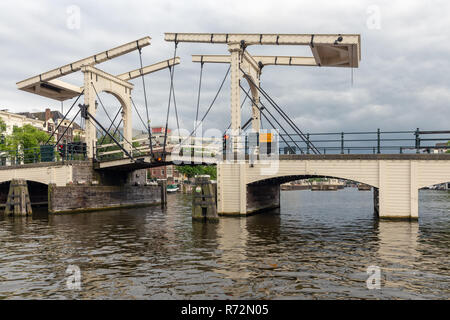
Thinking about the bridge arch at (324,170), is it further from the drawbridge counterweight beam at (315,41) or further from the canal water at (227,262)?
the drawbridge counterweight beam at (315,41)

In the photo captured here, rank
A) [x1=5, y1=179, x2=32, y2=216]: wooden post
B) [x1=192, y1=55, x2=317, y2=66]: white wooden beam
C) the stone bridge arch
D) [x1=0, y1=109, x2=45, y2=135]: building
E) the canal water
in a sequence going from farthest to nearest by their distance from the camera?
[x1=0, y1=109, x2=45, y2=135]: building → the stone bridge arch → [x1=5, y1=179, x2=32, y2=216]: wooden post → [x1=192, y1=55, x2=317, y2=66]: white wooden beam → the canal water

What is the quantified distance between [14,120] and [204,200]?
58.9m

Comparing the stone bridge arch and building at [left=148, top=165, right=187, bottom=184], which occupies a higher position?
the stone bridge arch

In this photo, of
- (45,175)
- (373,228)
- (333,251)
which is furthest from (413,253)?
(45,175)

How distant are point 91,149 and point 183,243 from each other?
56.2ft

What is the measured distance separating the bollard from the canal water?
2.25 m

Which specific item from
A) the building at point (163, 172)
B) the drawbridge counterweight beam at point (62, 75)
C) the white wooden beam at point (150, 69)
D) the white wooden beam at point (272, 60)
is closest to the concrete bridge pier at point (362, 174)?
the white wooden beam at point (272, 60)

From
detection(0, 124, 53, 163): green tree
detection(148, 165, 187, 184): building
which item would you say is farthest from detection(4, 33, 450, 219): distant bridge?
detection(148, 165, 187, 184): building

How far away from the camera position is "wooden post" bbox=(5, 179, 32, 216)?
24938mm

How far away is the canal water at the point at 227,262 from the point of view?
7.55m

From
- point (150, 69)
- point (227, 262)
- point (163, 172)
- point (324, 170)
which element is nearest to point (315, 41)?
point (324, 170)

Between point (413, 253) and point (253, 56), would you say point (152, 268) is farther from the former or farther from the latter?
point (253, 56)

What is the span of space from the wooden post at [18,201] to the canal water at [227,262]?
29.8ft

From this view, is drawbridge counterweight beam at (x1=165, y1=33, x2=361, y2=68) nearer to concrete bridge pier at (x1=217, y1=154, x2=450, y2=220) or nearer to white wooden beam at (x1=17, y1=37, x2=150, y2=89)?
white wooden beam at (x1=17, y1=37, x2=150, y2=89)
